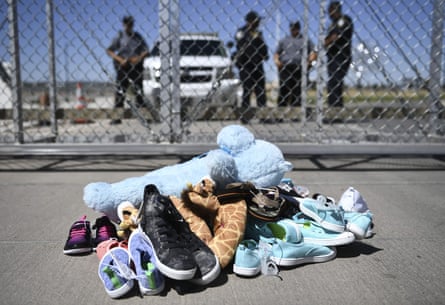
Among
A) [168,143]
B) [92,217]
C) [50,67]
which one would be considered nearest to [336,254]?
[92,217]

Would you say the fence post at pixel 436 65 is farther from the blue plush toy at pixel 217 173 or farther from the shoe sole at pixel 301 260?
the shoe sole at pixel 301 260

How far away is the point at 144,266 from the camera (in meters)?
1.44

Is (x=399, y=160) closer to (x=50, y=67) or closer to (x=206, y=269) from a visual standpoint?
(x=206, y=269)

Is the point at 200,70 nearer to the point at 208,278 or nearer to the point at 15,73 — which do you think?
the point at 15,73

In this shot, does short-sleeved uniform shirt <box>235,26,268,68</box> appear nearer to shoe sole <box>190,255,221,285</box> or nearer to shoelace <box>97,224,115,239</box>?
shoelace <box>97,224,115,239</box>

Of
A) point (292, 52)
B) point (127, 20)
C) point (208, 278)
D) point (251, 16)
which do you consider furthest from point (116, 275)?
point (292, 52)

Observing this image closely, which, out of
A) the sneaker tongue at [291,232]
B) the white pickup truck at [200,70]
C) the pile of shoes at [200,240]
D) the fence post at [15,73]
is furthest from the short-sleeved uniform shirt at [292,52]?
the sneaker tongue at [291,232]

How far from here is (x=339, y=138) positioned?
345cm

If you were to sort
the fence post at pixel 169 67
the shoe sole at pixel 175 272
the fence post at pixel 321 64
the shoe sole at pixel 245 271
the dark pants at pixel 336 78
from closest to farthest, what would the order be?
the shoe sole at pixel 175 272 → the shoe sole at pixel 245 271 → the fence post at pixel 169 67 → the fence post at pixel 321 64 → the dark pants at pixel 336 78

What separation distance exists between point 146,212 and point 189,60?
151 inches

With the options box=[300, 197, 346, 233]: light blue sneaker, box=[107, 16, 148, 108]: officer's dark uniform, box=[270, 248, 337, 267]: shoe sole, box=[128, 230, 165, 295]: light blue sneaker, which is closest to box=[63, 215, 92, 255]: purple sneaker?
box=[128, 230, 165, 295]: light blue sneaker

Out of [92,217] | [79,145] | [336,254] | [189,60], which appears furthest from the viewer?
[189,60]

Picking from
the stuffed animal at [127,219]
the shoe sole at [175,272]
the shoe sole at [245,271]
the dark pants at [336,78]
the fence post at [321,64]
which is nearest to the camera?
the shoe sole at [175,272]

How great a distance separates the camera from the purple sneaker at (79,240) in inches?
66.7
